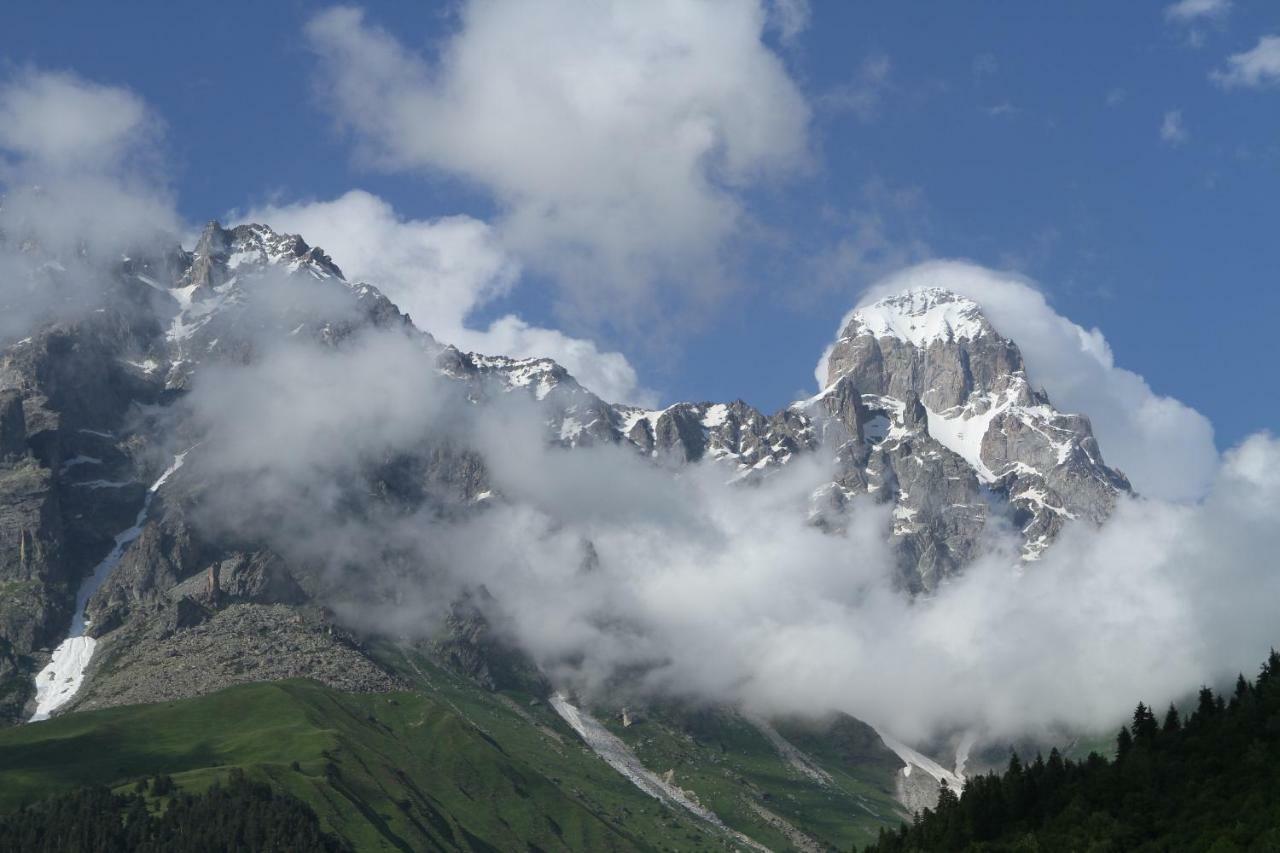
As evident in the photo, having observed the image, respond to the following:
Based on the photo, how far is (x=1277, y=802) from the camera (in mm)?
197125

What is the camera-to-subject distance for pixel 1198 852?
192 metres

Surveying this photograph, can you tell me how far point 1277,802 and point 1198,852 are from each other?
14570 millimetres
